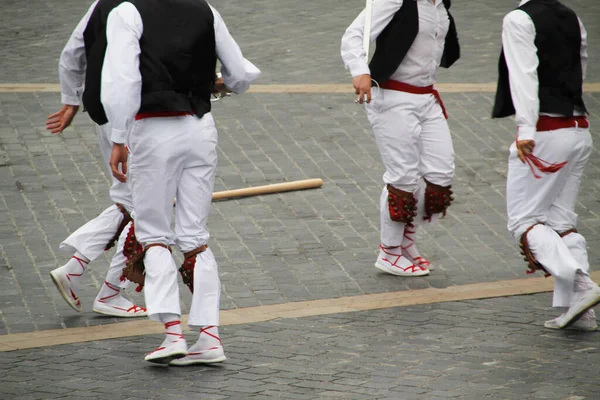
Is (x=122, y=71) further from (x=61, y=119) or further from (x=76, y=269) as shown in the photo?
(x=76, y=269)

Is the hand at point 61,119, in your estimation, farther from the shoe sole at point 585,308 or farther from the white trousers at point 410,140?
the shoe sole at point 585,308

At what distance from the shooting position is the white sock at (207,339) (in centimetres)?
634

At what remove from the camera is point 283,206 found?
9.46m

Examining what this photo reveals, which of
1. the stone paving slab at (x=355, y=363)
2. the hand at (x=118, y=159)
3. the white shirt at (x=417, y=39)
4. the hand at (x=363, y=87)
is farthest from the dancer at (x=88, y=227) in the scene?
the white shirt at (x=417, y=39)

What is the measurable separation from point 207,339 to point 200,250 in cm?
46

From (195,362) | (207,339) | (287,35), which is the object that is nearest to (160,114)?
(207,339)

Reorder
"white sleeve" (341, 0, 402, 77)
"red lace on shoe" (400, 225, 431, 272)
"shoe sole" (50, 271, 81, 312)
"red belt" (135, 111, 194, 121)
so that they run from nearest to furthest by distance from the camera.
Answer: "red belt" (135, 111, 194, 121)
"shoe sole" (50, 271, 81, 312)
"white sleeve" (341, 0, 402, 77)
"red lace on shoe" (400, 225, 431, 272)

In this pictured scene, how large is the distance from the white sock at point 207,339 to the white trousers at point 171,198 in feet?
0.13

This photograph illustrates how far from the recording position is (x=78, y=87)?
280 inches

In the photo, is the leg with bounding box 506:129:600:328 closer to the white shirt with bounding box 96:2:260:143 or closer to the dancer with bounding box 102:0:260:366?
the dancer with bounding box 102:0:260:366

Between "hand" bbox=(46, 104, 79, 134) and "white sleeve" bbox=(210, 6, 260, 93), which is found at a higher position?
"white sleeve" bbox=(210, 6, 260, 93)

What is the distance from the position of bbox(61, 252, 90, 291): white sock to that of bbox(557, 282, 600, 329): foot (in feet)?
9.09

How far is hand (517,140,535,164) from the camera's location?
6645mm

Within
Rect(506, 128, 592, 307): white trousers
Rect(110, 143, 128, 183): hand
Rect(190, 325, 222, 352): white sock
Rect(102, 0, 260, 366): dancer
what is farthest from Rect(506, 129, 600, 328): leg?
Rect(110, 143, 128, 183): hand
